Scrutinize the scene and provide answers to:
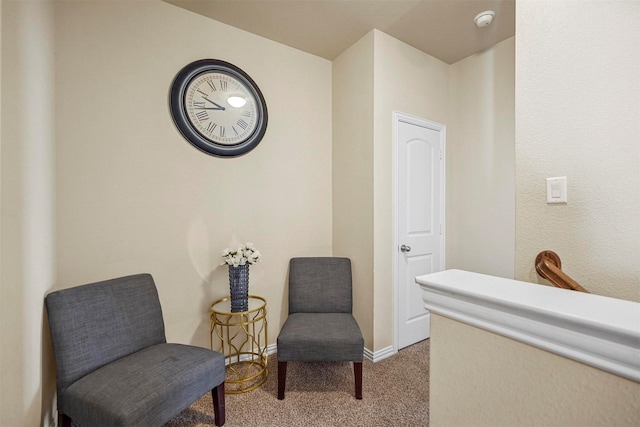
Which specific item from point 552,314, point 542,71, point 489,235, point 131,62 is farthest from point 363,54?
point 552,314

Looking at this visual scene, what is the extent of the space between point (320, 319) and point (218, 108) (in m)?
1.73

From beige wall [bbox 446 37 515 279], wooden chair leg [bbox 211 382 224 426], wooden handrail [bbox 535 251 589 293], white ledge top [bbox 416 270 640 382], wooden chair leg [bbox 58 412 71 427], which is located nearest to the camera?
white ledge top [bbox 416 270 640 382]

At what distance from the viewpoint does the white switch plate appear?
→ 1123mm

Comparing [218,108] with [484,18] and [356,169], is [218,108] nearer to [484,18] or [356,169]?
[356,169]

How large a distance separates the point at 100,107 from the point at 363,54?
1933 millimetres

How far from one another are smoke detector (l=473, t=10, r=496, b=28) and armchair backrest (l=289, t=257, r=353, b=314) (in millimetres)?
2104

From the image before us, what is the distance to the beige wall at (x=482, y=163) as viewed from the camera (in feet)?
8.02

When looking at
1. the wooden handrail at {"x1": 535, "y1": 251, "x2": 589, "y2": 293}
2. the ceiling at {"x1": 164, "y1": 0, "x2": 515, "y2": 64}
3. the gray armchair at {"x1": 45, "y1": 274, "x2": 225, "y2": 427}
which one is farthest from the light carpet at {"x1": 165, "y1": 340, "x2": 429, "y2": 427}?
the ceiling at {"x1": 164, "y1": 0, "x2": 515, "y2": 64}

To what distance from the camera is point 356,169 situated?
2.44 metres

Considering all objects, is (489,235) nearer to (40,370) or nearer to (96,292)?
(96,292)

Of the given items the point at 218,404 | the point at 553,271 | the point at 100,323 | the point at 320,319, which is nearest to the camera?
the point at 553,271

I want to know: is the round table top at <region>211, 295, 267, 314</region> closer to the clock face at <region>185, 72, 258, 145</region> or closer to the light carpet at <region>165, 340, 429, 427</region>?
the light carpet at <region>165, 340, 429, 427</region>

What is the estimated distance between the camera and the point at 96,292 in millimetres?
1497

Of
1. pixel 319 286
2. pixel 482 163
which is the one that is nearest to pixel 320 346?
pixel 319 286
